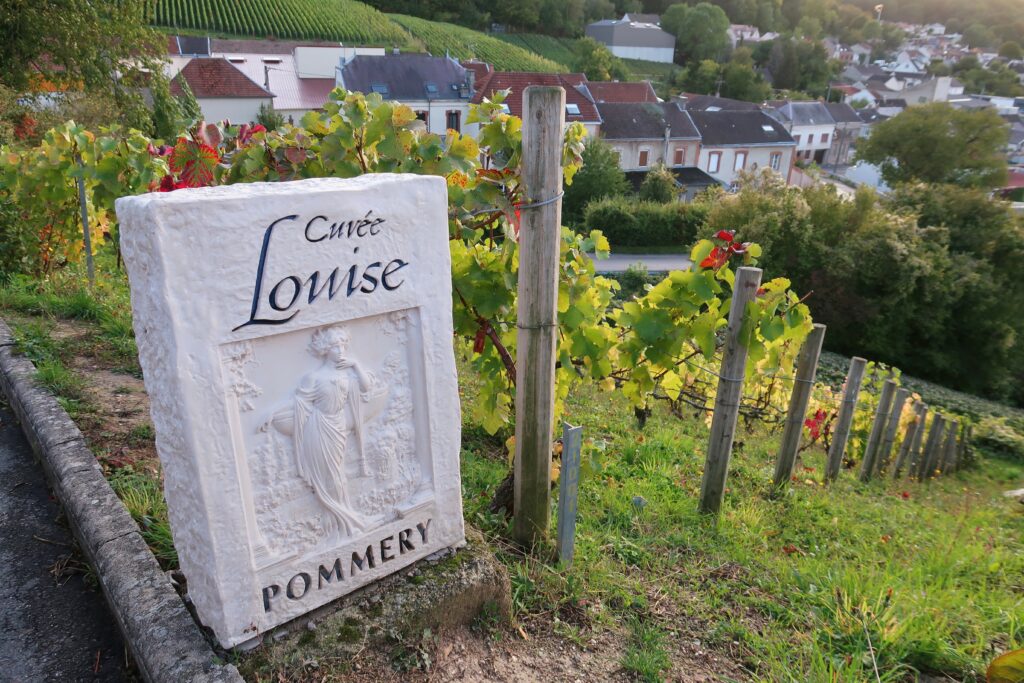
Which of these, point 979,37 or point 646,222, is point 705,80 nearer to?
point 646,222

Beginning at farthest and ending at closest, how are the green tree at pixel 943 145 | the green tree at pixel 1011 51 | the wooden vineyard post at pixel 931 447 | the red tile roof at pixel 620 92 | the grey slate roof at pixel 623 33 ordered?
the green tree at pixel 1011 51 < the grey slate roof at pixel 623 33 < the red tile roof at pixel 620 92 < the green tree at pixel 943 145 < the wooden vineyard post at pixel 931 447

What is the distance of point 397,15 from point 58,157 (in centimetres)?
5945

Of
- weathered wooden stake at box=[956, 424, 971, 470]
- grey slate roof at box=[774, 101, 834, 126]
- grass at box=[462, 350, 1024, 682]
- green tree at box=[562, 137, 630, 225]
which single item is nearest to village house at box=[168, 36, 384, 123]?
green tree at box=[562, 137, 630, 225]

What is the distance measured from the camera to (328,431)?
219 centimetres

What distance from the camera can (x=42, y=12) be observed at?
623 inches

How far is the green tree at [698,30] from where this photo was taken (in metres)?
76.4

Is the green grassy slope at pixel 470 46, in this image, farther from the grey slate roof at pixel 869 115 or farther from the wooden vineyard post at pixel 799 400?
the wooden vineyard post at pixel 799 400

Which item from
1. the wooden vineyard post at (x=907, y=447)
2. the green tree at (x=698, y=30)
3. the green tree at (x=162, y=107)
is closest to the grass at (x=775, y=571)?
the wooden vineyard post at (x=907, y=447)

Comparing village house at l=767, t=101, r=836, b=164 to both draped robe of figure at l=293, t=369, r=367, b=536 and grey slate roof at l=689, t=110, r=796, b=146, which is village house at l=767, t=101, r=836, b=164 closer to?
Result: grey slate roof at l=689, t=110, r=796, b=146

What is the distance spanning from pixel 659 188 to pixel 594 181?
350 cm

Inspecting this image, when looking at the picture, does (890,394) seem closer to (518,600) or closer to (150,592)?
(518,600)

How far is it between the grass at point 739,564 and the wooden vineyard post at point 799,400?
190 millimetres

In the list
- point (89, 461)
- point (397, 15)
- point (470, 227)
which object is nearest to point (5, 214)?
point (89, 461)

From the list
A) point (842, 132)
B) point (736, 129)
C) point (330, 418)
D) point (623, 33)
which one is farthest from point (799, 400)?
point (623, 33)
